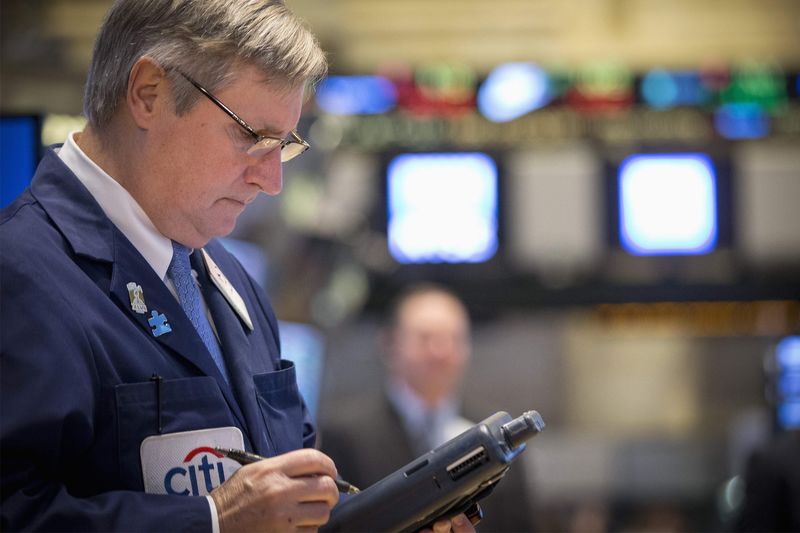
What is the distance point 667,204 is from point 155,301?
5099 mm

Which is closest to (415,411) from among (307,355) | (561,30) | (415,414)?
(415,414)

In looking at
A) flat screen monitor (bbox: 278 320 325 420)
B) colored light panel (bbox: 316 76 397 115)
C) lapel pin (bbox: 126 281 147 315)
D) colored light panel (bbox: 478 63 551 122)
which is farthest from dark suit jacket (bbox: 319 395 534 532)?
colored light panel (bbox: 478 63 551 122)

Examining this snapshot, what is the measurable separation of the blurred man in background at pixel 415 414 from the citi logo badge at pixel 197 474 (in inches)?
81.2

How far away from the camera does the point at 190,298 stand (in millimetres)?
1766

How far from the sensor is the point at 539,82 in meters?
6.29

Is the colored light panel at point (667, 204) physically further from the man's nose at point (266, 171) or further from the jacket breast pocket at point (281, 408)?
the man's nose at point (266, 171)

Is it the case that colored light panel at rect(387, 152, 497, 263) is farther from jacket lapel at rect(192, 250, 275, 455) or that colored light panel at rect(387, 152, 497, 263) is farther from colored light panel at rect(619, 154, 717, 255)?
jacket lapel at rect(192, 250, 275, 455)

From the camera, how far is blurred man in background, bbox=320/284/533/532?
3.69 metres

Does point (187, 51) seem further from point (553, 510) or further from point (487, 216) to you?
point (553, 510)

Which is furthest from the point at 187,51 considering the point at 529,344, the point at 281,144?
the point at 529,344

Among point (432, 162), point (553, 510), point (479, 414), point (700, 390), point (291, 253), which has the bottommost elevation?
point (553, 510)

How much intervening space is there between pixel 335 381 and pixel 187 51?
672 cm

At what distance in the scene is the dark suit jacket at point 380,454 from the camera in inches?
144

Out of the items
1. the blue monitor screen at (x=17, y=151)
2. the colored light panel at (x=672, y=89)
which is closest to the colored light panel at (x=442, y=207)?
the colored light panel at (x=672, y=89)
